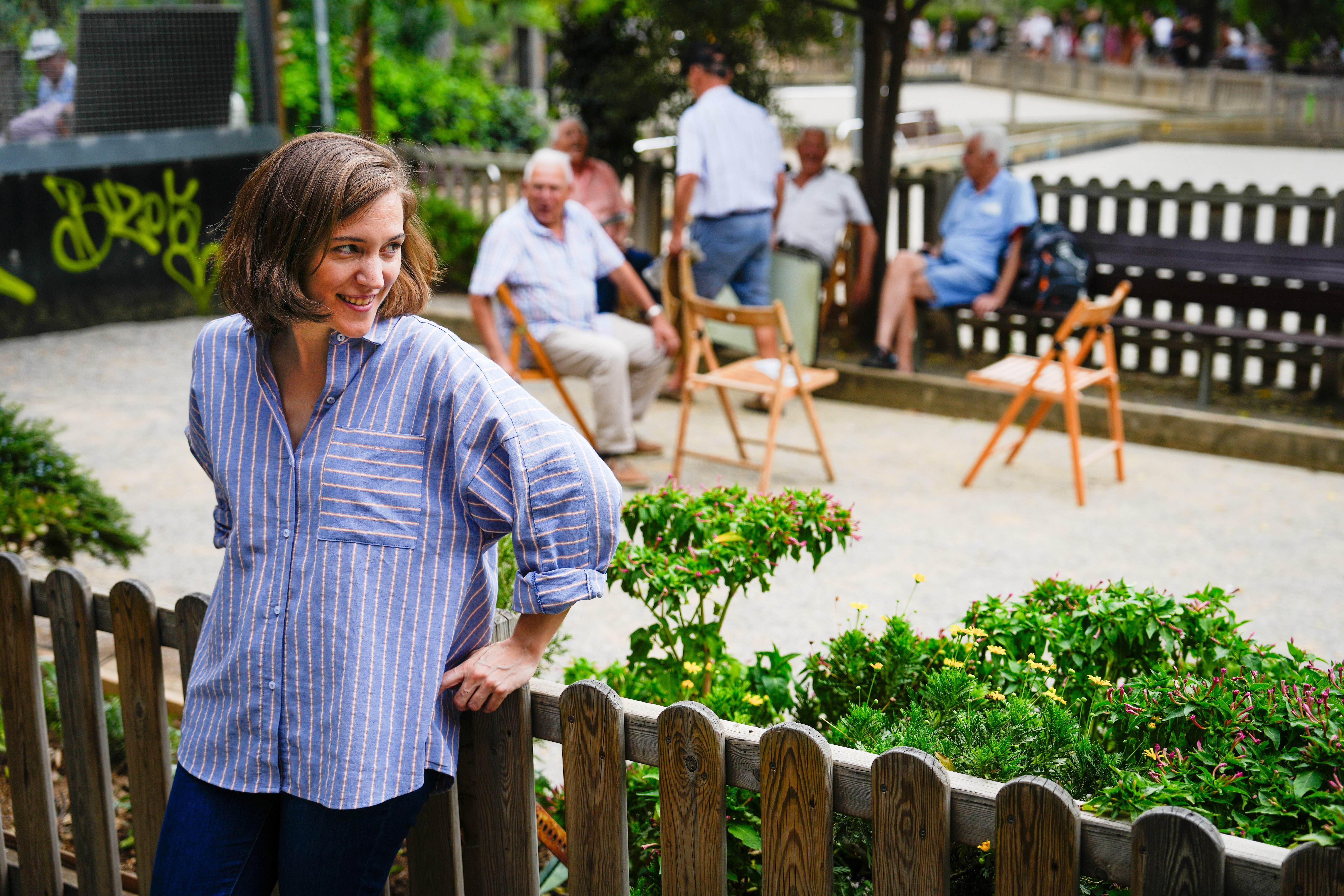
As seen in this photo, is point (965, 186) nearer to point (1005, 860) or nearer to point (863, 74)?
point (863, 74)

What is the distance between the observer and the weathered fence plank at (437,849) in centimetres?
211

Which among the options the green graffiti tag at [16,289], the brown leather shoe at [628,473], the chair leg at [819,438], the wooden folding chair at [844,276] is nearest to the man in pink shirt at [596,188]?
the wooden folding chair at [844,276]

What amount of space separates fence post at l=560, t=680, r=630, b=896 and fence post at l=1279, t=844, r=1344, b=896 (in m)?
0.94

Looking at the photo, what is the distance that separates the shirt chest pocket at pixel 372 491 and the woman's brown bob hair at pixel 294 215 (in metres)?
0.19

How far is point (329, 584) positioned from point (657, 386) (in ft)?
16.0

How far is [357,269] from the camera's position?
175cm

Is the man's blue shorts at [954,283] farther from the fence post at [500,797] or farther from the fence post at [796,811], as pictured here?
the fence post at [796,811]

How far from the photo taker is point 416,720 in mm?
1811

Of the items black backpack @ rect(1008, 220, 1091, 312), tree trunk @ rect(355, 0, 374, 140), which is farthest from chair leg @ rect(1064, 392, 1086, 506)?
tree trunk @ rect(355, 0, 374, 140)

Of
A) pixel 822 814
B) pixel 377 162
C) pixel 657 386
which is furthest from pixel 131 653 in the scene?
pixel 657 386

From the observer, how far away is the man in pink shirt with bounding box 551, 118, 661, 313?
8.16 metres

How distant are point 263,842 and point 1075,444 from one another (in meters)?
4.63

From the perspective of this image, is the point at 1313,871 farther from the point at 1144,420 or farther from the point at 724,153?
the point at 724,153

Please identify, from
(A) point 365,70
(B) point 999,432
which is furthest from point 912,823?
(A) point 365,70
